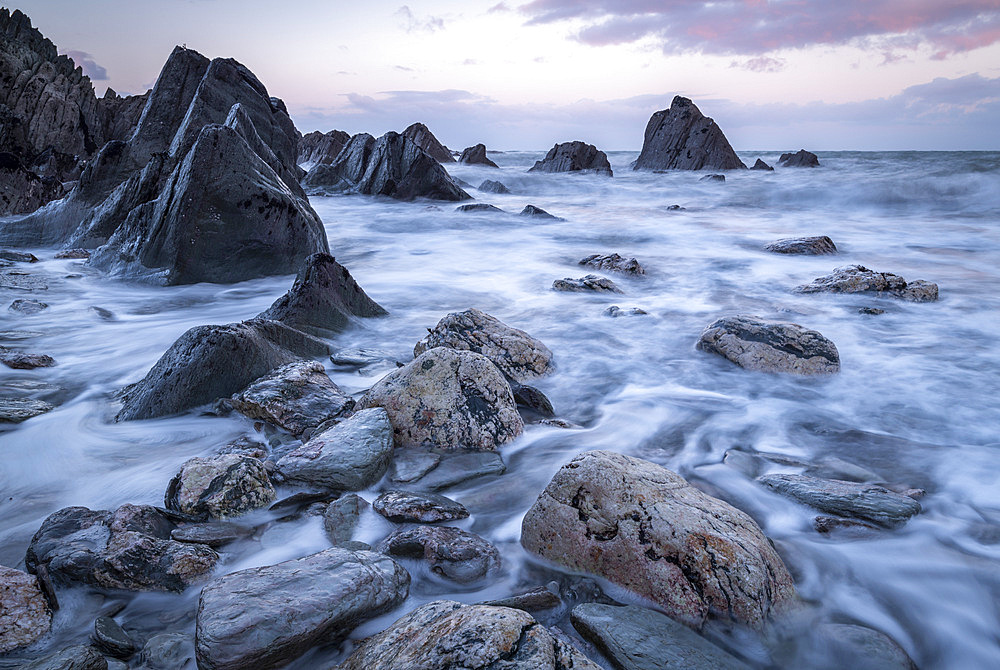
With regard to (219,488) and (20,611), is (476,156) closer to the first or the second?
(219,488)

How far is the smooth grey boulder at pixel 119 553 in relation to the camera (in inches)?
76.5

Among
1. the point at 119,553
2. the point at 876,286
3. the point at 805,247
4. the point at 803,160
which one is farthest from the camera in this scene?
the point at 803,160

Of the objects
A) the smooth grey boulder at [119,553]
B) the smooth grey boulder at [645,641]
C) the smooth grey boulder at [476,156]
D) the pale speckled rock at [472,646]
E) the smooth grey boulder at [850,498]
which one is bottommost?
the smooth grey boulder at [850,498]

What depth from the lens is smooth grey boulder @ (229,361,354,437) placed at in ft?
10.5

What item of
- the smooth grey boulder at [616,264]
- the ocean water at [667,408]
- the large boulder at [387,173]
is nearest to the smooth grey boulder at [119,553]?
the ocean water at [667,408]

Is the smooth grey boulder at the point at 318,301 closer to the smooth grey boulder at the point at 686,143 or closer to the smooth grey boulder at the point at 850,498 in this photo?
the smooth grey boulder at the point at 850,498

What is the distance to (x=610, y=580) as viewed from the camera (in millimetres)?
2051

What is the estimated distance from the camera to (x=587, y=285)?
6863 mm

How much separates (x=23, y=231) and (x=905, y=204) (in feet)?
64.4

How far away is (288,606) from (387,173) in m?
15.5

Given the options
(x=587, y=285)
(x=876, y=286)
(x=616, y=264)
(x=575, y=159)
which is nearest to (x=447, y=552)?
(x=587, y=285)

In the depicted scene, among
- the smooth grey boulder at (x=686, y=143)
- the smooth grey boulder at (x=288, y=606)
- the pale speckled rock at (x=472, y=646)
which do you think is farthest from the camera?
the smooth grey boulder at (x=686, y=143)

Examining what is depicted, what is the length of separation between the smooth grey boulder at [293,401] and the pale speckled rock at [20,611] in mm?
1391

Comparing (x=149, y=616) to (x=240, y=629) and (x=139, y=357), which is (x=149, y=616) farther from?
(x=139, y=357)
